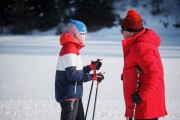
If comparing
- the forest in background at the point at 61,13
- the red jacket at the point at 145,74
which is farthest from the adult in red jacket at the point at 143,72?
the forest in background at the point at 61,13

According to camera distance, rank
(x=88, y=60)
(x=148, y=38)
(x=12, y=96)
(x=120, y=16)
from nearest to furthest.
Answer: (x=148, y=38) → (x=12, y=96) → (x=88, y=60) → (x=120, y=16)

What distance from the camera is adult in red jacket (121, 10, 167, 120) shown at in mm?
2650

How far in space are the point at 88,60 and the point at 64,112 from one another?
27.6 ft

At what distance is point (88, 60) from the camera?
11727 millimetres

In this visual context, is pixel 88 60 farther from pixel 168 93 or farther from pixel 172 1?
pixel 172 1

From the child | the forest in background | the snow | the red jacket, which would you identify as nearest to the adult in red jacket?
the red jacket

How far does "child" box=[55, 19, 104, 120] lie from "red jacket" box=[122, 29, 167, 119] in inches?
22.2

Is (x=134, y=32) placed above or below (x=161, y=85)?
above

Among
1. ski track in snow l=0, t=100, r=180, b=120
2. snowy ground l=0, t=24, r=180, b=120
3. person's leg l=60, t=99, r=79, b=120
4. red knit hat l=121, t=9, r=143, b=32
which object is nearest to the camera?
red knit hat l=121, t=9, r=143, b=32

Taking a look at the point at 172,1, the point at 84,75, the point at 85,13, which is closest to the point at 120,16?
the point at 85,13

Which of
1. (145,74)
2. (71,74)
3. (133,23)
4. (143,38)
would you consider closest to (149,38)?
(143,38)

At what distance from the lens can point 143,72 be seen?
274 centimetres

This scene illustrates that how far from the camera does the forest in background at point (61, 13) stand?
35969mm

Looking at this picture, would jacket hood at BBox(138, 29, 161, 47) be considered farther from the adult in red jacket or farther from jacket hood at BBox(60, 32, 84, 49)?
jacket hood at BBox(60, 32, 84, 49)
